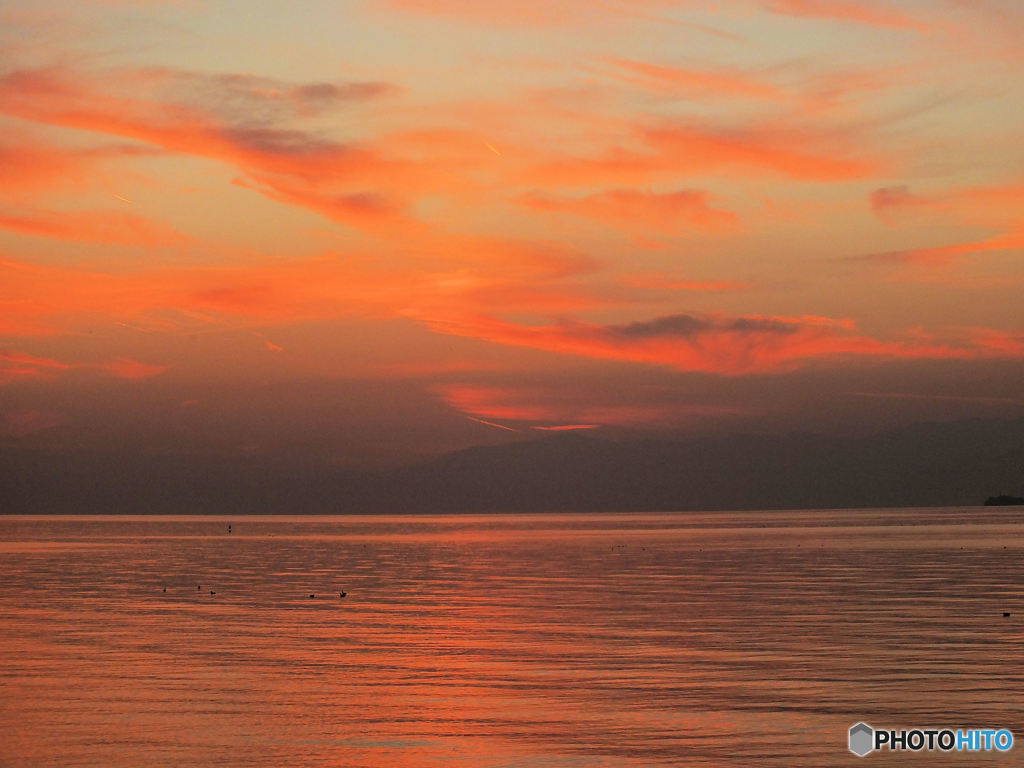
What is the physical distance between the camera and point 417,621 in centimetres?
5369

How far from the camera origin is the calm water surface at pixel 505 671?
90.9 feet

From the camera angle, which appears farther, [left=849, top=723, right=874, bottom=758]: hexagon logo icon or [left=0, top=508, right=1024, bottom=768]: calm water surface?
[left=0, top=508, right=1024, bottom=768]: calm water surface

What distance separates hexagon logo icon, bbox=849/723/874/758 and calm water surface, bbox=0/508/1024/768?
1.18 feet

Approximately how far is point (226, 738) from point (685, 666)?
15.3 meters

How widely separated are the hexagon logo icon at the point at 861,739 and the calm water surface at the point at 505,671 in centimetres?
36

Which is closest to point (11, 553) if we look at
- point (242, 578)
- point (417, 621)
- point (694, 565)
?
point (242, 578)

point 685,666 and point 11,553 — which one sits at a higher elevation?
point 11,553

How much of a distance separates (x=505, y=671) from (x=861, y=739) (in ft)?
Result: 42.9

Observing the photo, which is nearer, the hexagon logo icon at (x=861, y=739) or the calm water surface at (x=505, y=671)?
the hexagon logo icon at (x=861, y=739)

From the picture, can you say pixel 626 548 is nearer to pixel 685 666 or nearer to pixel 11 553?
pixel 11 553

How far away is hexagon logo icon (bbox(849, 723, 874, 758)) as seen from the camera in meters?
26.8

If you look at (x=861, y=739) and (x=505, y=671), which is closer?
(x=861, y=739)

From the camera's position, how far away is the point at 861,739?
91.0 ft

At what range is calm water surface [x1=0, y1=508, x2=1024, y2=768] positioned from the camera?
2772 centimetres
